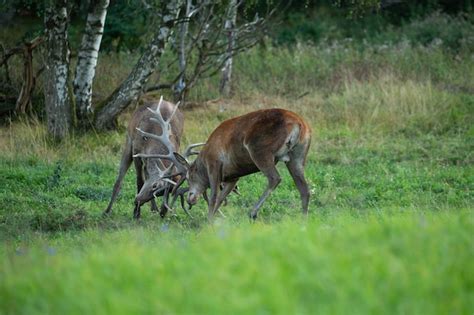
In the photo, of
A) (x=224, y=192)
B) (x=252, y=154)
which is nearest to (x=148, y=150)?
(x=224, y=192)

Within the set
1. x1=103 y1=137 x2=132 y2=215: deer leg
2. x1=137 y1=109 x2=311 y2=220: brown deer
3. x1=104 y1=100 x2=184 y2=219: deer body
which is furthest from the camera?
x1=103 y1=137 x2=132 y2=215: deer leg

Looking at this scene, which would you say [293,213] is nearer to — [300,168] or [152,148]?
[300,168]

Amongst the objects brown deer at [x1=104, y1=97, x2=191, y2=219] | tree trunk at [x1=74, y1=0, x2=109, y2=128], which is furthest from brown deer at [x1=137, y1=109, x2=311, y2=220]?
tree trunk at [x1=74, y1=0, x2=109, y2=128]

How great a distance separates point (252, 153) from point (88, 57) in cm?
652

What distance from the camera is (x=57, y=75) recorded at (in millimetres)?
15305

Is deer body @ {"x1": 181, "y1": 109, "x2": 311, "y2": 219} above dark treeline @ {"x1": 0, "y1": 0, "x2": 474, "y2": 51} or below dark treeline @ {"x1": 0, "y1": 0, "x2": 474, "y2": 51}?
above

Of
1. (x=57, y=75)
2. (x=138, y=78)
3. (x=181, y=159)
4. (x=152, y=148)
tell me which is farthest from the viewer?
(x=138, y=78)

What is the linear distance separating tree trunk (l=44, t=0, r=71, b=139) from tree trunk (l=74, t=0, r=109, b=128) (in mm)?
360

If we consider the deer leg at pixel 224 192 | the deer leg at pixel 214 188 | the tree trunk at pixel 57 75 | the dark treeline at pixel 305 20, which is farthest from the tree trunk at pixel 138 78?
the dark treeline at pixel 305 20

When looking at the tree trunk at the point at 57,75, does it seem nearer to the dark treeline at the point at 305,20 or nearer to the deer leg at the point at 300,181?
the deer leg at the point at 300,181

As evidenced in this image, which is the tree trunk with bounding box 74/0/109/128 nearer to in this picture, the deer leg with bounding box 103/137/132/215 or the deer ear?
the deer leg with bounding box 103/137/132/215

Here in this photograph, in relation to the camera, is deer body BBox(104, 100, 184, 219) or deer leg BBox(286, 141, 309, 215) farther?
deer body BBox(104, 100, 184, 219)

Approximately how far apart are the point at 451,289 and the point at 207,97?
50.8 ft

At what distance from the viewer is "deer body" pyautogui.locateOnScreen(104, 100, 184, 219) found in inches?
413
